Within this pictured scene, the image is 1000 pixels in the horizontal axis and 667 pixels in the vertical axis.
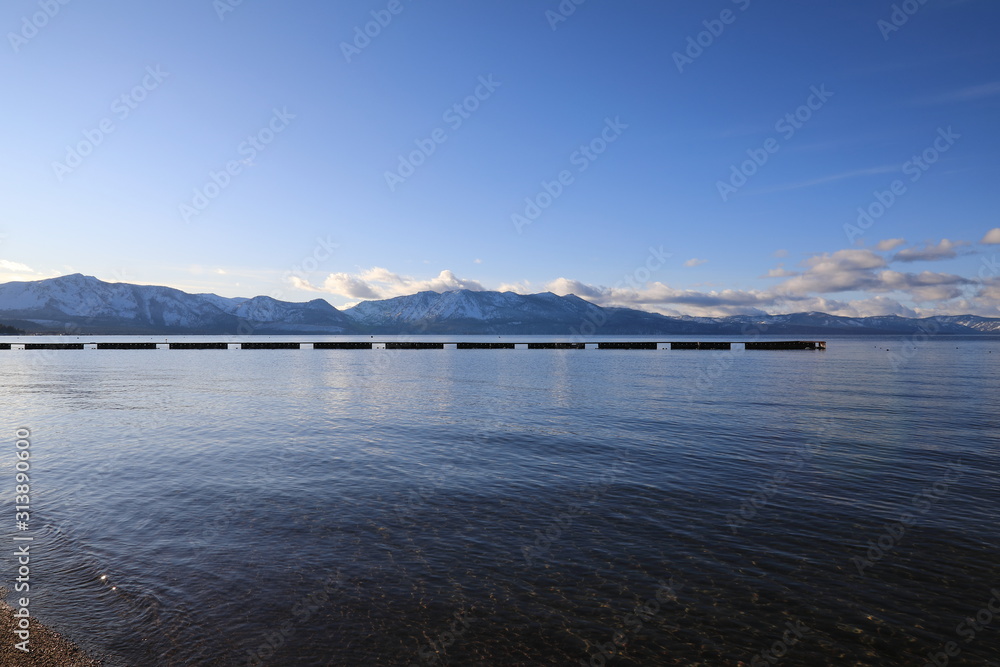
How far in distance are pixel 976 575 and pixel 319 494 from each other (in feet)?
64.6

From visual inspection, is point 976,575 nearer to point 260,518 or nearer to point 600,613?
point 600,613

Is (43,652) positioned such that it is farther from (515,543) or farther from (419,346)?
(419,346)

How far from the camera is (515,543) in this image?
13.9 meters

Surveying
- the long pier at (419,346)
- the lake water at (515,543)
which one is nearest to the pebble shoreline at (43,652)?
the lake water at (515,543)

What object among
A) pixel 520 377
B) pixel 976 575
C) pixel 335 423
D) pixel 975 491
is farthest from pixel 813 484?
pixel 520 377

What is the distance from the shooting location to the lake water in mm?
9594

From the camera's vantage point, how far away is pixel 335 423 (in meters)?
34.3

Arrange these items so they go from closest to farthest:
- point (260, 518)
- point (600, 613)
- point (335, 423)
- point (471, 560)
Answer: point (600, 613)
point (471, 560)
point (260, 518)
point (335, 423)

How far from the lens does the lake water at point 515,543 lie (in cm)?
959

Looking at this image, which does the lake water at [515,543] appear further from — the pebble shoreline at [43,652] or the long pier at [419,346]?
the long pier at [419,346]

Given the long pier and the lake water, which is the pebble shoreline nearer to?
the lake water

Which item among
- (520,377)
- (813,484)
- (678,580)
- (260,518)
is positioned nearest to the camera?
(678,580)

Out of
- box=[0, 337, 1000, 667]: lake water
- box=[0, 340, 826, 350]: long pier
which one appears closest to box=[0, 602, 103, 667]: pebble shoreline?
box=[0, 337, 1000, 667]: lake water

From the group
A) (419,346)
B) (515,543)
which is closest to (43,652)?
(515,543)
